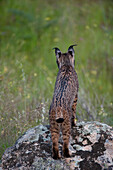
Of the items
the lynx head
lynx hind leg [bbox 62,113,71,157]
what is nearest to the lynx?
lynx hind leg [bbox 62,113,71,157]

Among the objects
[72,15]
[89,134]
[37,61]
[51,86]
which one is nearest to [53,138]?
[89,134]

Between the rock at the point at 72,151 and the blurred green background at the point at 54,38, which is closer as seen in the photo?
the rock at the point at 72,151

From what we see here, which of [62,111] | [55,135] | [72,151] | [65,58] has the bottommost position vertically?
[72,151]

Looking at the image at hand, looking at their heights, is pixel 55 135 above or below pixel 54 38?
below

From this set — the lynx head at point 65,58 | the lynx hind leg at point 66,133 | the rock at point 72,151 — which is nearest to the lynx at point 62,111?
the lynx hind leg at point 66,133

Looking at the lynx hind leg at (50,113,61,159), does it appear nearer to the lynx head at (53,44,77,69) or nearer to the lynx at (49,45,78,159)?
the lynx at (49,45,78,159)

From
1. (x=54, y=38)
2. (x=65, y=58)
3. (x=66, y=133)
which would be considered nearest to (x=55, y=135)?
(x=66, y=133)

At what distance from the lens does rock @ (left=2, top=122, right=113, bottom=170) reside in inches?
158

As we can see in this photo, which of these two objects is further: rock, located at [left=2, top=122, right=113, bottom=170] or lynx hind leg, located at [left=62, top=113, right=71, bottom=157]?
lynx hind leg, located at [left=62, top=113, right=71, bottom=157]

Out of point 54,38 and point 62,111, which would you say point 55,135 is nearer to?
point 62,111

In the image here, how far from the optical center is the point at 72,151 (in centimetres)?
426

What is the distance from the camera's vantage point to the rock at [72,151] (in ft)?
13.2

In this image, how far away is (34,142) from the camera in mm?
4332

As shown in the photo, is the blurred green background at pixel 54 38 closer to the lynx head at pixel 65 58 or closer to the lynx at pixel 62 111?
the lynx head at pixel 65 58
